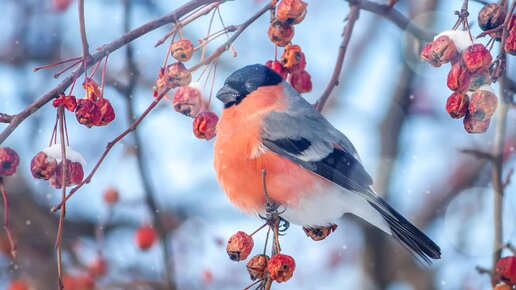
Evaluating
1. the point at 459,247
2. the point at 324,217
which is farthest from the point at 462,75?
the point at 459,247

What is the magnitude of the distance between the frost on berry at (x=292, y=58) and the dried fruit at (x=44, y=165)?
1.98 feet

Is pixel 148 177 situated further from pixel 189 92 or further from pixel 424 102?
pixel 424 102

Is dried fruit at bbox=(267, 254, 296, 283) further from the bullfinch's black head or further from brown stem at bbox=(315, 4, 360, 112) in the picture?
the bullfinch's black head

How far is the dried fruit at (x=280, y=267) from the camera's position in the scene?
1.51 m

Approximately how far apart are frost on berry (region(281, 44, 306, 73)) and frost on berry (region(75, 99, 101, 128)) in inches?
19.8

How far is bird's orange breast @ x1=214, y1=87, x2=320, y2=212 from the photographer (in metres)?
1.93

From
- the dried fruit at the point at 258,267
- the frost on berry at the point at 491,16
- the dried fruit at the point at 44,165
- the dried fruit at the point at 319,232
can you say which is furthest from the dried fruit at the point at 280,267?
the frost on berry at the point at 491,16

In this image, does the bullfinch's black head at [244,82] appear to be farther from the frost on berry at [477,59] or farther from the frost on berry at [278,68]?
the frost on berry at [477,59]

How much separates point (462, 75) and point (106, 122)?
72 centimetres

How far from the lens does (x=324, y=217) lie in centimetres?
194

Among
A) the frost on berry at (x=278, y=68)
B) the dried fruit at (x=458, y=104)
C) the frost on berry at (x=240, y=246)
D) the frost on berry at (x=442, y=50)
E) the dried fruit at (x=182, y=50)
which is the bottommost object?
the frost on berry at (x=240, y=246)

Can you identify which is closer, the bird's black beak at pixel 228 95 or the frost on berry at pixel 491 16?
the frost on berry at pixel 491 16

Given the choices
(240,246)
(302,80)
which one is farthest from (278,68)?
(240,246)

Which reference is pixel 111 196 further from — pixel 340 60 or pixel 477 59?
pixel 477 59
